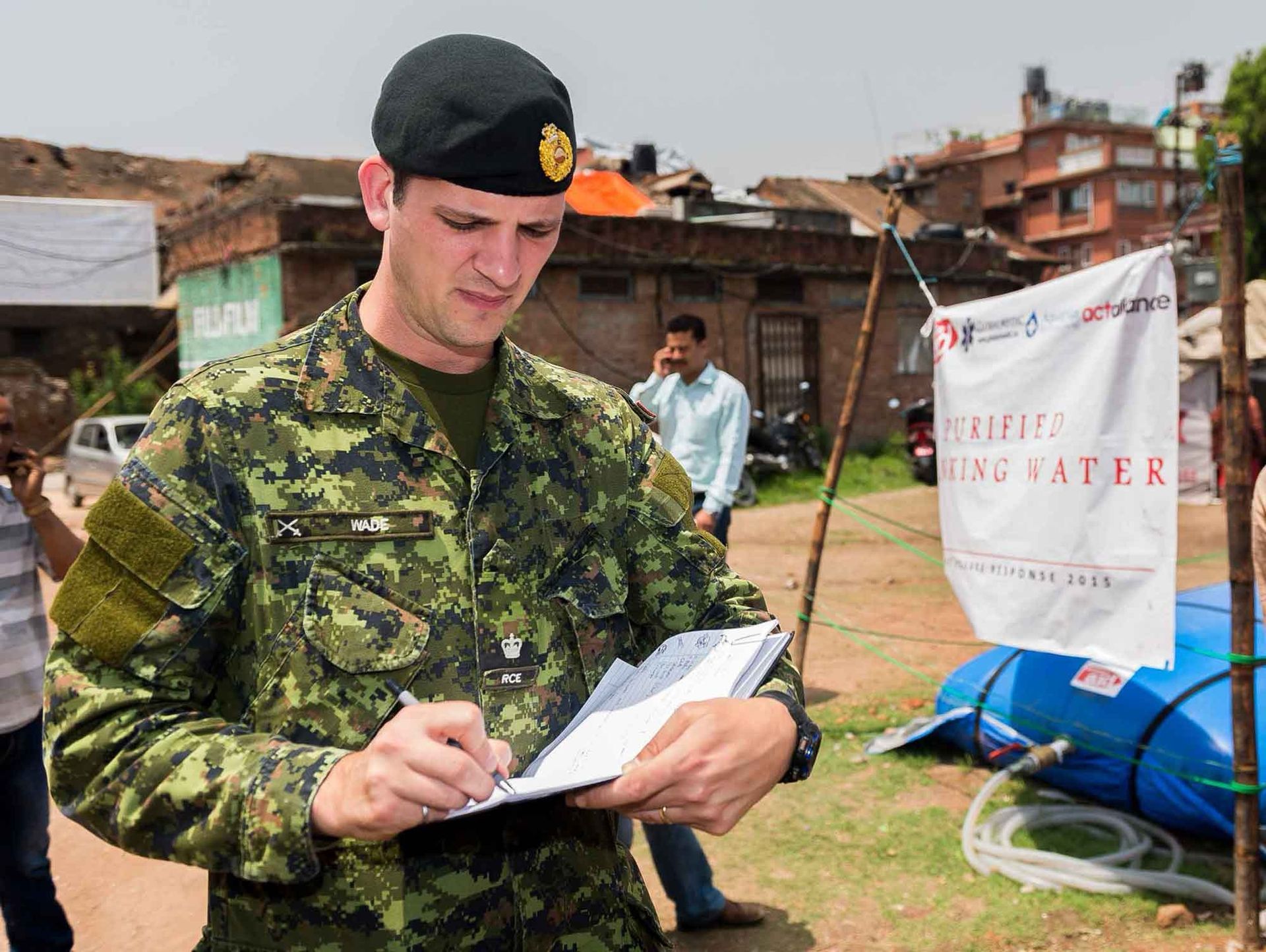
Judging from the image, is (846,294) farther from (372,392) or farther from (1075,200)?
(1075,200)

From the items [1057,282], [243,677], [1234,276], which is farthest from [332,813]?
[1057,282]

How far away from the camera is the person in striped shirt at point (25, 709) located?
9.76 feet

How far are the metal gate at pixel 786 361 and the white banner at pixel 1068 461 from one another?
1438 centimetres

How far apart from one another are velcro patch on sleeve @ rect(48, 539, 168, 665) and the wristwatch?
2.50 ft

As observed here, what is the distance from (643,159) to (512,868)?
76.8 ft

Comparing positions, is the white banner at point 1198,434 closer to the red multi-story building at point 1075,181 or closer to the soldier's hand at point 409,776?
the soldier's hand at point 409,776

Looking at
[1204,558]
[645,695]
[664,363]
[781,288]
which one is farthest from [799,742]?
[781,288]

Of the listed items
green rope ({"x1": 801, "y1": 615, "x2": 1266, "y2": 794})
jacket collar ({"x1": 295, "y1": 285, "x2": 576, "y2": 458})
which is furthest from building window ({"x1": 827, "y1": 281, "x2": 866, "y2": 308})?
jacket collar ({"x1": 295, "y1": 285, "x2": 576, "y2": 458})

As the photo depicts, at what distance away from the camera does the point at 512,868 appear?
1.38 m

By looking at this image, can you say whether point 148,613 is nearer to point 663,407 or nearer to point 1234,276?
point 1234,276

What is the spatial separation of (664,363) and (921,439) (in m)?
10.1

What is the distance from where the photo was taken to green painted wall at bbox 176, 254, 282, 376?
15.1 m

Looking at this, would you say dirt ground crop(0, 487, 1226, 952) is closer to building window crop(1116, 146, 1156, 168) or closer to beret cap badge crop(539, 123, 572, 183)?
beret cap badge crop(539, 123, 572, 183)

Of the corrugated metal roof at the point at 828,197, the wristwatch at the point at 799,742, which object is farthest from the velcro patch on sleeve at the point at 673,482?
the corrugated metal roof at the point at 828,197
